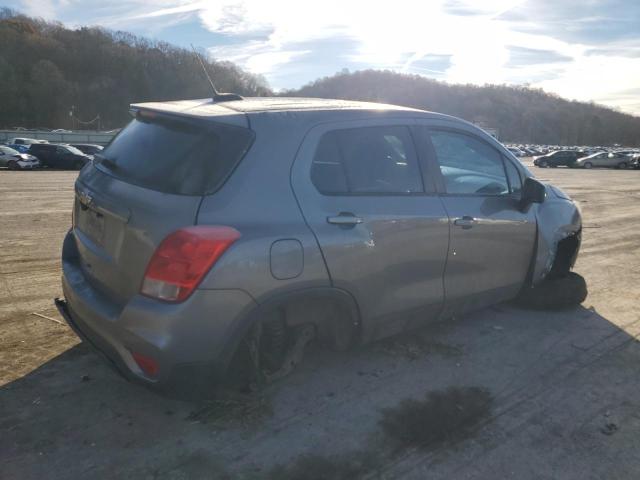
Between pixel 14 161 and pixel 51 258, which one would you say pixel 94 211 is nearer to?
pixel 51 258

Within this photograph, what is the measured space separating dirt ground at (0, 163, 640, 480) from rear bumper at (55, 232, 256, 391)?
373mm

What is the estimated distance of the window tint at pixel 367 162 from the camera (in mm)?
3263

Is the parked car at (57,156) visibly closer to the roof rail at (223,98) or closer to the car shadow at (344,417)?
the roof rail at (223,98)

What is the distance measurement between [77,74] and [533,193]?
15068cm

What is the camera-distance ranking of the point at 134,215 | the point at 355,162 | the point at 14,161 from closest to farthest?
the point at 134,215 < the point at 355,162 < the point at 14,161

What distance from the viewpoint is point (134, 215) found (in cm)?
286

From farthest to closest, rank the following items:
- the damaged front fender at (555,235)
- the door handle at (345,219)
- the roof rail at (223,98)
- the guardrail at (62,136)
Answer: the guardrail at (62,136)
the damaged front fender at (555,235)
the roof rail at (223,98)
the door handle at (345,219)

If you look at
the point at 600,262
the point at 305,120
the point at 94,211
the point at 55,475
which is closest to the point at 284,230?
the point at 305,120

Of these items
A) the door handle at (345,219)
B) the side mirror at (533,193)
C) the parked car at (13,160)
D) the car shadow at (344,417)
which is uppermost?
the side mirror at (533,193)

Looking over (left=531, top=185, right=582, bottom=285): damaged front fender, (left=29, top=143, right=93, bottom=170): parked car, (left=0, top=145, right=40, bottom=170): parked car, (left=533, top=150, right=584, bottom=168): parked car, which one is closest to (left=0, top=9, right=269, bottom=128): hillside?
(left=533, top=150, right=584, bottom=168): parked car

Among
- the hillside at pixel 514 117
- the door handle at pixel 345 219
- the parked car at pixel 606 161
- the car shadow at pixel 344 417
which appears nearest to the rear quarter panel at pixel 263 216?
the door handle at pixel 345 219

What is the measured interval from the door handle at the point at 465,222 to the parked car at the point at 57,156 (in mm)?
31592

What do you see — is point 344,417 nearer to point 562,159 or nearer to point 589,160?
point 589,160

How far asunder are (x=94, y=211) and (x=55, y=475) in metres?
1.41
